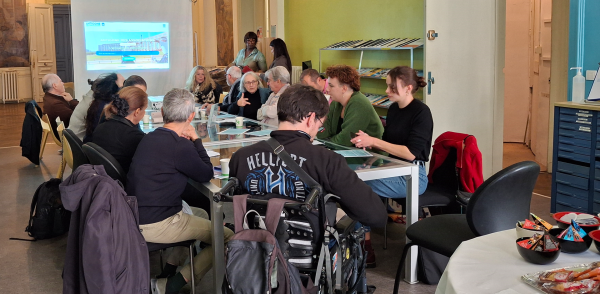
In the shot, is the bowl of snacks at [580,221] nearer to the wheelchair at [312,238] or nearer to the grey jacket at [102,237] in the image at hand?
the wheelchair at [312,238]

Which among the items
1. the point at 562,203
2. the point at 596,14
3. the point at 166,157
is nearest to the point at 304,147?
the point at 166,157

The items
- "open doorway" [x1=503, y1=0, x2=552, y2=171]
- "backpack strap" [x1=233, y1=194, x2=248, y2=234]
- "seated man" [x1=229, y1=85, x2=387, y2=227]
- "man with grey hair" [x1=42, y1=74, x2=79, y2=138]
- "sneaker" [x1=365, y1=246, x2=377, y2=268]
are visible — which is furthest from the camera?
"open doorway" [x1=503, y1=0, x2=552, y2=171]

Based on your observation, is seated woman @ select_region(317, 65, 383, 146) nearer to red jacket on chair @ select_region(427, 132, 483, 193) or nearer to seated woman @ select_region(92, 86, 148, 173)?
red jacket on chair @ select_region(427, 132, 483, 193)

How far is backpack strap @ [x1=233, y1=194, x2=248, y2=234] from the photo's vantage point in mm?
2102

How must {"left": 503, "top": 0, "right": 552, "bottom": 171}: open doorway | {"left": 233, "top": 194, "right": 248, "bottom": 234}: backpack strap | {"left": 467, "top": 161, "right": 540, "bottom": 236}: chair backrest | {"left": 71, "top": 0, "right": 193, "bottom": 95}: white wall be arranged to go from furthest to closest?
{"left": 71, "top": 0, "right": 193, "bottom": 95}: white wall, {"left": 503, "top": 0, "right": 552, "bottom": 171}: open doorway, {"left": 467, "top": 161, "right": 540, "bottom": 236}: chair backrest, {"left": 233, "top": 194, "right": 248, "bottom": 234}: backpack strap

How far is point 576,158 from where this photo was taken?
4.26m

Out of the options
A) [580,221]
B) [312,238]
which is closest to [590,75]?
[580,221]

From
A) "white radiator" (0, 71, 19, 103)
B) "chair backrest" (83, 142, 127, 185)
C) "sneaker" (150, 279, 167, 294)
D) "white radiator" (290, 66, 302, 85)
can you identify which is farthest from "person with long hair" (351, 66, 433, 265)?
"white radiator" (0, 71, 19, 103)

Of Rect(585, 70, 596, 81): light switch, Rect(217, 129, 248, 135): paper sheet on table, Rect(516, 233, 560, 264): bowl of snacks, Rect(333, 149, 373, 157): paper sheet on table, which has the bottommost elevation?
Rect(516, 233, 560, 264): bowl of snacks

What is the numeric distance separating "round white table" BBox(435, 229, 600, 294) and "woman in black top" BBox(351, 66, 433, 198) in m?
1.54

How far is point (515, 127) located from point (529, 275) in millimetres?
7128

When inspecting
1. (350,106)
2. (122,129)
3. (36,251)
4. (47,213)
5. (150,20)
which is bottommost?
(36,251)

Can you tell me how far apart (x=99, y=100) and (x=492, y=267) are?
11.6ft

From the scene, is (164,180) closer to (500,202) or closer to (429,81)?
(500,202)
